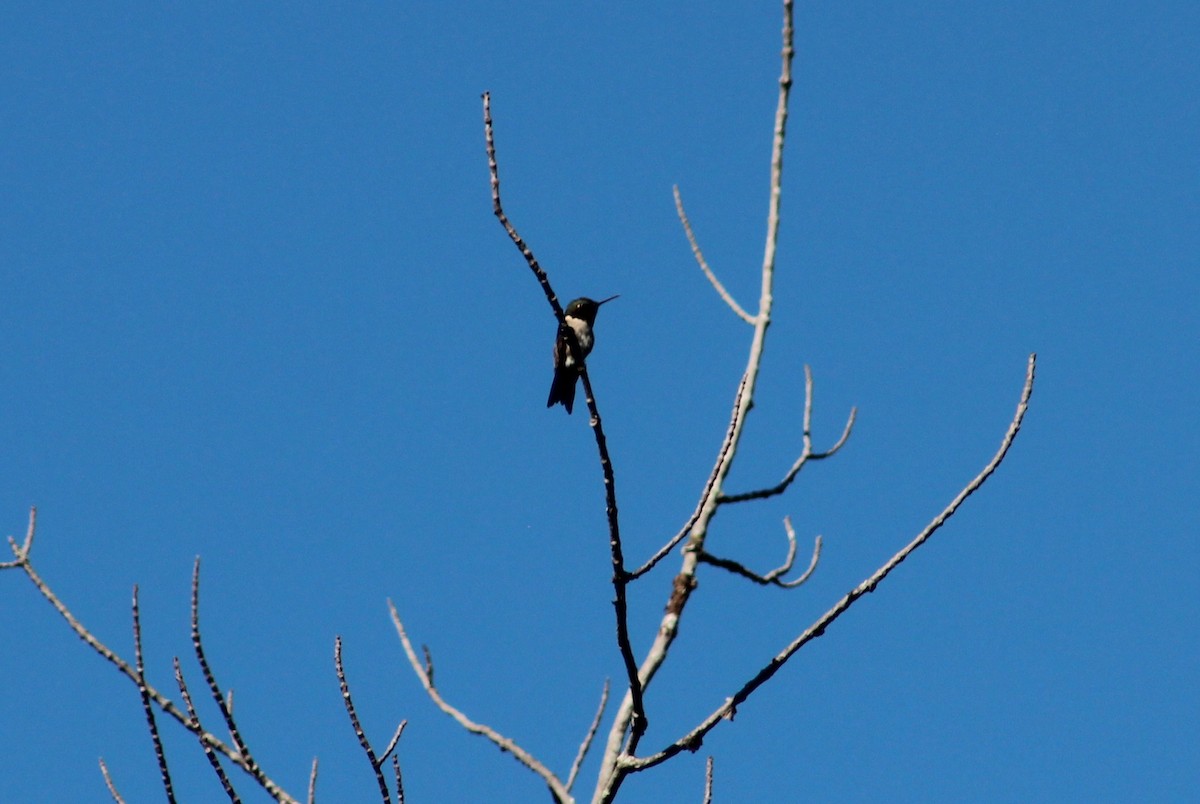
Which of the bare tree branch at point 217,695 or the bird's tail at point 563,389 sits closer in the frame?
the bare tree branch at point 217,695

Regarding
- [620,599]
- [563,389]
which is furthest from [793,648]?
[563,389]

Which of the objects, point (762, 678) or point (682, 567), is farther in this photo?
point (682, 567)

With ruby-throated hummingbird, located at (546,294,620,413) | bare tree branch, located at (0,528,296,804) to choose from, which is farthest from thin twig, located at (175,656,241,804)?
ruby-throated hummingbird, located at (546,294,620,413)

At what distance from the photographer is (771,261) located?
9.65ft

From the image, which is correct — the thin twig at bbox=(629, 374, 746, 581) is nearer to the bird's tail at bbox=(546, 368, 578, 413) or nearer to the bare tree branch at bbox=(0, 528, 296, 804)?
the bare tree branch at bbox=(0, 528, 296, 804)

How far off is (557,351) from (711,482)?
20.1 feet

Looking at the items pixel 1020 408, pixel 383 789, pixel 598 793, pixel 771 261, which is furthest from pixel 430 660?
pixel 1020 408

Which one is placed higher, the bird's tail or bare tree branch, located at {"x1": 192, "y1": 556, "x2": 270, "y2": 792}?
the bird's tail

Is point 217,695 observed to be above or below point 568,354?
below

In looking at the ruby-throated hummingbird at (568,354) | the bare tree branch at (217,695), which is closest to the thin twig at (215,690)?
the bare tree branch at (217,695)

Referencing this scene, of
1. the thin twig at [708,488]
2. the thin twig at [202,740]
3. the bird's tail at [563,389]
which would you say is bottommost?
the thin twig at [202,740]

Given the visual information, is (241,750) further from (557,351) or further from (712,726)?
(557,351)

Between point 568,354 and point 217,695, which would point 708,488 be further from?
point 568,354

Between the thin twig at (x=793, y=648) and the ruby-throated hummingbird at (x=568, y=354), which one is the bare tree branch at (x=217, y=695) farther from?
the ruby-throated hummingbird at (x=568, y=354)
